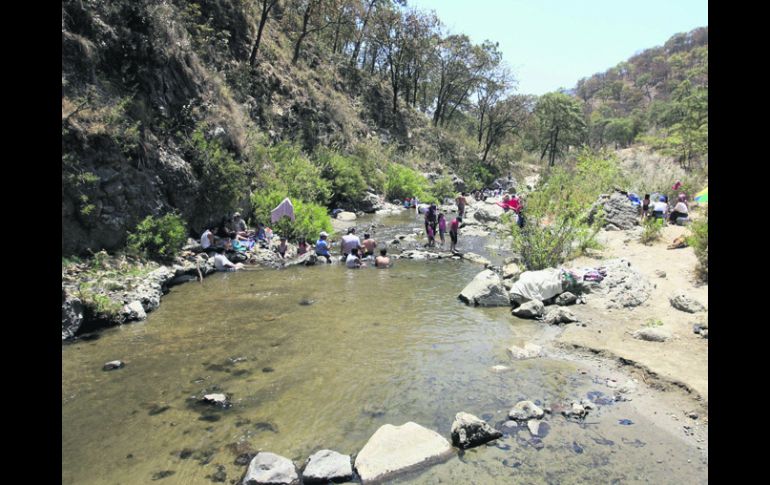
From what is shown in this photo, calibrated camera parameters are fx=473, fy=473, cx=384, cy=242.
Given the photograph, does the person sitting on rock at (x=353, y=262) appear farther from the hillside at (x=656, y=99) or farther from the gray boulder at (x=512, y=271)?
the hillside at (x=656, y=99)

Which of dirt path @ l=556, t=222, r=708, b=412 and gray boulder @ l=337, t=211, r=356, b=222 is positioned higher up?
gray boulder @ l=337, t=211, r=356, b=222

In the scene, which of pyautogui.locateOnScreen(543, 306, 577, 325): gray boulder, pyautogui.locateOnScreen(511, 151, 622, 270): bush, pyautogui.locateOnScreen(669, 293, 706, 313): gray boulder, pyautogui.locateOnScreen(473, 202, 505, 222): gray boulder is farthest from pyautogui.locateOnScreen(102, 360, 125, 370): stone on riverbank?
pyautogui.locateOnScreen(473, 202, 505, 222): gray boulder

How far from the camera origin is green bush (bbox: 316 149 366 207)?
1096 inches

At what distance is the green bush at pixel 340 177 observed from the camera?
91.3ft

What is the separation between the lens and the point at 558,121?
2357 inches

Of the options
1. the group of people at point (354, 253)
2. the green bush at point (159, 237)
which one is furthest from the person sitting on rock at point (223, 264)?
the group of people at point (354, 253)

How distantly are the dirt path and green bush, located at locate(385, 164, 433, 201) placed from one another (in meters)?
20.7

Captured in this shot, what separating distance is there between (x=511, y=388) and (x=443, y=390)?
107 cm

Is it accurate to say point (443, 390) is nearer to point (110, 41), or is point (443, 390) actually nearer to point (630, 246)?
point (630, 246)

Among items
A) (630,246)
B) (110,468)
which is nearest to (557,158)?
(630,246)

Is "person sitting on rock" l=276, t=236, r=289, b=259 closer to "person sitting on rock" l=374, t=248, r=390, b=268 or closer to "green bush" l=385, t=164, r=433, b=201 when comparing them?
"person sitting on rock" l=374, t=248, r=390, b=268
